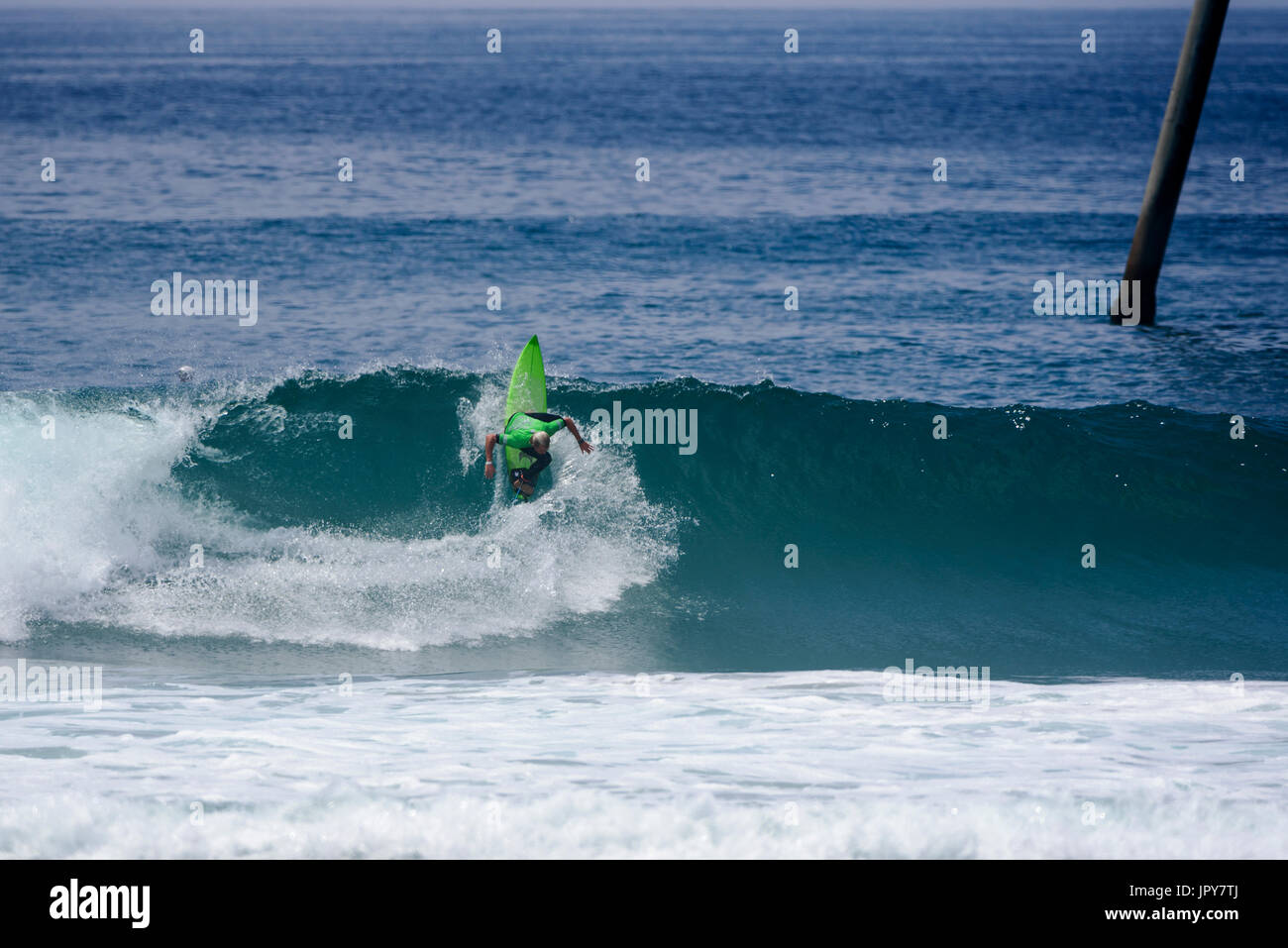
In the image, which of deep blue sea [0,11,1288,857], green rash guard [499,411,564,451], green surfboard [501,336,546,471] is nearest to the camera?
deep blue sea [0,11,1288,857]

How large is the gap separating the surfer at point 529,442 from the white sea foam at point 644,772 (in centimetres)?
239

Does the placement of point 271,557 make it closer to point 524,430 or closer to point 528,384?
point 524,430

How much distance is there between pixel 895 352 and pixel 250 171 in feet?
75.7

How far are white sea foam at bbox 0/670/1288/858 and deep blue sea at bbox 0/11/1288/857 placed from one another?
0.11ft

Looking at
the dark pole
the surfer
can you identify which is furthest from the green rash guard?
the dark pole

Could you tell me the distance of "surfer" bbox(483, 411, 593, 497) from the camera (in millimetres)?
11055

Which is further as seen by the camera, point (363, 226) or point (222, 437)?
point (363, 226)

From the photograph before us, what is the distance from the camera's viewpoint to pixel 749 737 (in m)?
8.16

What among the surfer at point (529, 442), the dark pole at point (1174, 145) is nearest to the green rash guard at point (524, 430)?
the surfer at point (529, 442)

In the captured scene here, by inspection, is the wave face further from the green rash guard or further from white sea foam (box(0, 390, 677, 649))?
the green rash guard

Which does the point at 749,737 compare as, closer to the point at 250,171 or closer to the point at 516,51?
the point at 250,171

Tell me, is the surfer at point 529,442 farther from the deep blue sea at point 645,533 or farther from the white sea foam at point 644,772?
the white sea foam at point 644,772

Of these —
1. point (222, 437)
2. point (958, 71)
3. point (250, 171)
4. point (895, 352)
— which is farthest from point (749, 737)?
point (958, 71)

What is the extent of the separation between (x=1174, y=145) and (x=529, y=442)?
11298 millimetres
